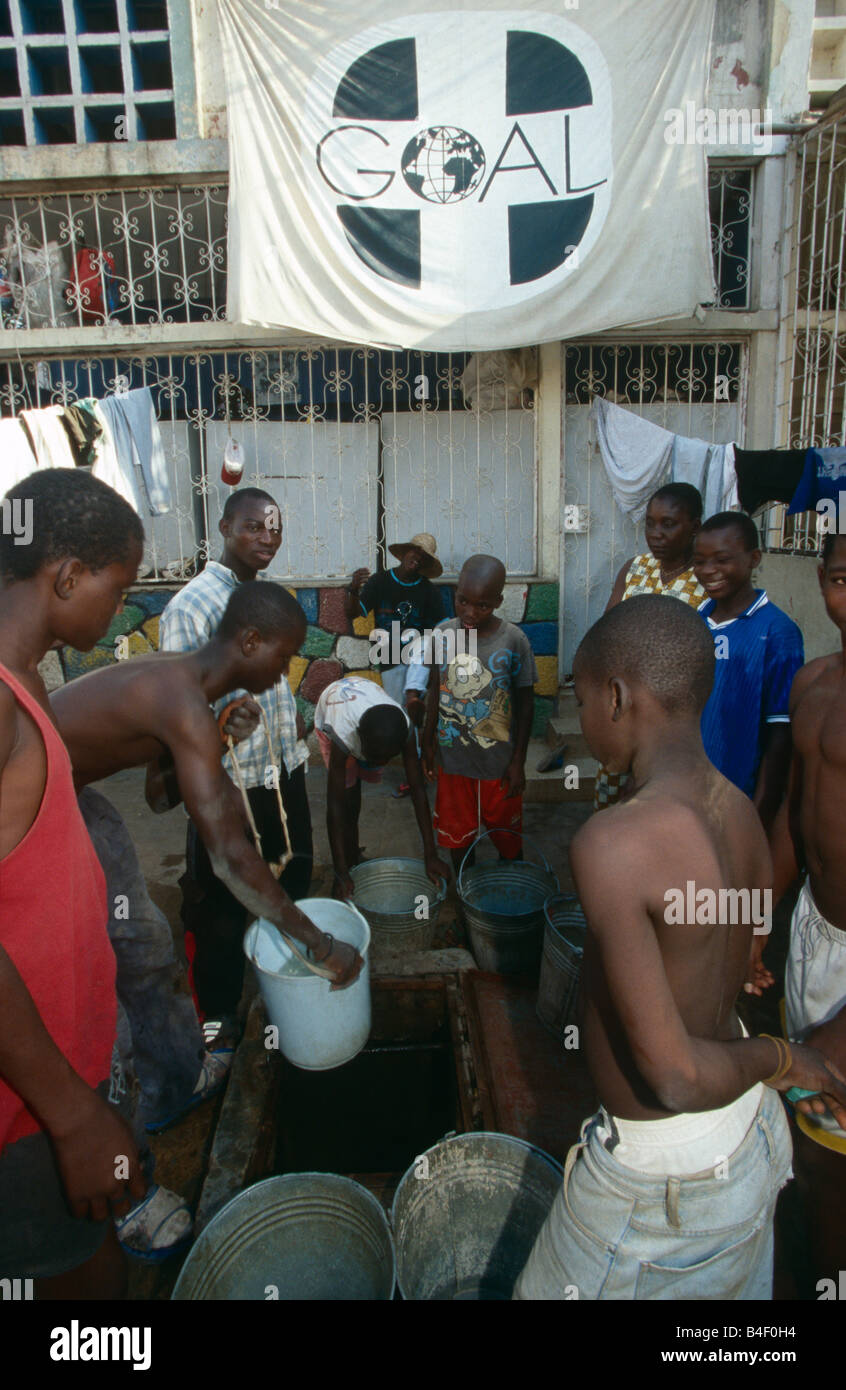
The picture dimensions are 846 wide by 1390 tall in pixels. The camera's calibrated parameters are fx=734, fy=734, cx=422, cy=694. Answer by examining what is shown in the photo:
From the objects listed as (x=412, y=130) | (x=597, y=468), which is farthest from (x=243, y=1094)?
(x=412, y=130)

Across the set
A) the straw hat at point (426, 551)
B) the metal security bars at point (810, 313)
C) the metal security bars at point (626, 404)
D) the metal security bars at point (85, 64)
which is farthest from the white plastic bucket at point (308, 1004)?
the metal security bars at point (85, 64)

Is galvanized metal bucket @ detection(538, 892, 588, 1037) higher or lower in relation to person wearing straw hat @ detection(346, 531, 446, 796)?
lower

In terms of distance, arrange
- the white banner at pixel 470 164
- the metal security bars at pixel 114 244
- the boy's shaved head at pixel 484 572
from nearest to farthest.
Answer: the boy's shaved head at pixel 484 572
the white banner at pixel 470 164
the metal security bars at pixel 114 244

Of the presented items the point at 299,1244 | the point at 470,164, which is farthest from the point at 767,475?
the point at 299,1244

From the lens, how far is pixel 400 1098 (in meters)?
2.70

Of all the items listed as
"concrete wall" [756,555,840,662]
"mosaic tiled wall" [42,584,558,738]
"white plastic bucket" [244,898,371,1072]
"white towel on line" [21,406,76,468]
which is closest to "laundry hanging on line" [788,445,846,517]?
"concrete wall" [756,555,840,662]

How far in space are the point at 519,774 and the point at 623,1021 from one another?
2328 millimetres

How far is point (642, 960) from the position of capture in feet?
3.63

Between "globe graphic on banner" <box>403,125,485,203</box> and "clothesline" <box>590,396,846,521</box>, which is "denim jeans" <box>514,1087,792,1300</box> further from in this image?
"globe graphic on banner" <box>403,125,485,203</box>

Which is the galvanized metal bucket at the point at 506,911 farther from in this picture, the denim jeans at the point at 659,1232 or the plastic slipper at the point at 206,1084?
the denim jeans at the point at 659,1232

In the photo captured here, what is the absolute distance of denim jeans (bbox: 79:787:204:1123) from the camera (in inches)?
84.8

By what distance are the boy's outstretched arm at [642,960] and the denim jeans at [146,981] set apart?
150 cm

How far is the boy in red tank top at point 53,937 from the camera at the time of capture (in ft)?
3.88

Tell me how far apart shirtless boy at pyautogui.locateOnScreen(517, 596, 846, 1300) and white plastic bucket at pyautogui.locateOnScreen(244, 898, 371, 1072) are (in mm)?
918
